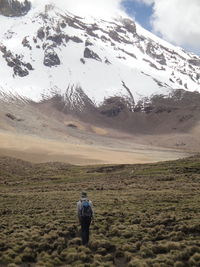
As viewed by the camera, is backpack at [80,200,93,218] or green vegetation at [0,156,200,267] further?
backpack at [80,200,93,218]

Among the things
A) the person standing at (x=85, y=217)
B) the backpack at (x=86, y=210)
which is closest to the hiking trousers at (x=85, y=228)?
the person standing at (x=85, y=217)

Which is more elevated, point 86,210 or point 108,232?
point 86,210

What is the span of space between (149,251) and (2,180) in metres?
67.4

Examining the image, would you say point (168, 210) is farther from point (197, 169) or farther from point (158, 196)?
point (197, 169)

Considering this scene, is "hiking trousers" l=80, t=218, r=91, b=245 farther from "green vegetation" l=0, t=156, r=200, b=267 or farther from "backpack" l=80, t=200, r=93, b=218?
"green vegetation" l=0, t=156, r=200, b=267

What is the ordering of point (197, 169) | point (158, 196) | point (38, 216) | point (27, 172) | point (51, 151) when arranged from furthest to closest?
1. point (51, 151)
2. point (27, 172)
3. point (197, 169)
4. point (158, 196)
5. point (38, 216)

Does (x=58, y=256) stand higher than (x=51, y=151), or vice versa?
(x=51, y=151)

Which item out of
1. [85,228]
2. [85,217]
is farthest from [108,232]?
[85,217]

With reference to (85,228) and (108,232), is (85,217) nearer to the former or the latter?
(85,228)

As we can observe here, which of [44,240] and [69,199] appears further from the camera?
[69,199]

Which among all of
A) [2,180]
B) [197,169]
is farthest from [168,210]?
[2,180]

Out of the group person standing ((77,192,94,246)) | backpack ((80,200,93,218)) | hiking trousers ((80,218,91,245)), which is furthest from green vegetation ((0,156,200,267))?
backpack ((80,200,93,218))

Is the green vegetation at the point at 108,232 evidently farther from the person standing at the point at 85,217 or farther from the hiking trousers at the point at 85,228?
the person standing at the point at 85,217

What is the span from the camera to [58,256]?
25.1 m
